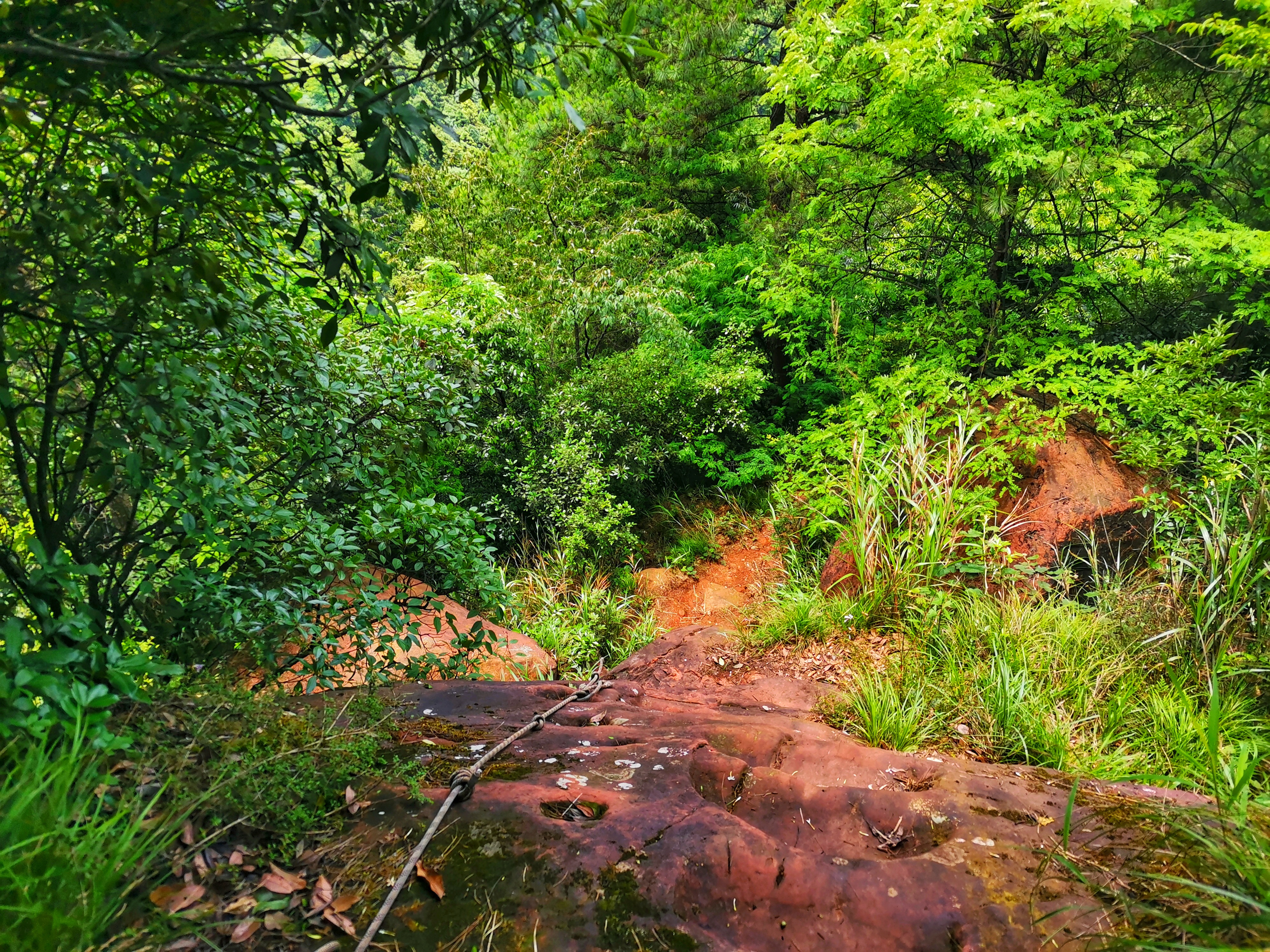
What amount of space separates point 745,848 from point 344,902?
1123mm

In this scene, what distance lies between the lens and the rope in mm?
1521

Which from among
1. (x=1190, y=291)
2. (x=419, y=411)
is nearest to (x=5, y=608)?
Answer: (x=419, y=411)

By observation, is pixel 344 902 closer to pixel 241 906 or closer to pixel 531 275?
pixel 241 906

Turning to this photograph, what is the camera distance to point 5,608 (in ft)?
5.31

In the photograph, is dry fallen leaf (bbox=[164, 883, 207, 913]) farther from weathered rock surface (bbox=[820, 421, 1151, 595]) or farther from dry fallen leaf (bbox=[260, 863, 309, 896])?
weathered rock surface (bbox=[820, 421, 1151, 595])

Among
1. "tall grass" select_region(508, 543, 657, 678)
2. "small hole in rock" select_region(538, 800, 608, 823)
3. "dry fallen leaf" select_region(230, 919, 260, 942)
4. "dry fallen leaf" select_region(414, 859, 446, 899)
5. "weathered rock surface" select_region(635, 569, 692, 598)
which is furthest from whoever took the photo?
"weathered rock surface" select_region(635, 569, 692, 598)

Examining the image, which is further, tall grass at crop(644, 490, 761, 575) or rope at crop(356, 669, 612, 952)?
tall grass at crop(644, 490, 761, 575)

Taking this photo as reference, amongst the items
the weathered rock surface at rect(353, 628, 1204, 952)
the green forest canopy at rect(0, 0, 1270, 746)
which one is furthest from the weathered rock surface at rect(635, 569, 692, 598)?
the weathered rock surface at rect(353, 628, 1204, 952)

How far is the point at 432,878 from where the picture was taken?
5.52 feet

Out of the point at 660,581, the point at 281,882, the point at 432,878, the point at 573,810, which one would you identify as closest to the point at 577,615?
the point at 660,581

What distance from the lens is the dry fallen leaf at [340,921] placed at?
151cm

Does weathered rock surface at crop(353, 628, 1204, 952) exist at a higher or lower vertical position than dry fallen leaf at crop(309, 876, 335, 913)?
lower

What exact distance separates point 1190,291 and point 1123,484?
3.05m

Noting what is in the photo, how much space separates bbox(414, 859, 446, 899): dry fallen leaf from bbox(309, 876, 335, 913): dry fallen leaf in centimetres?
20
